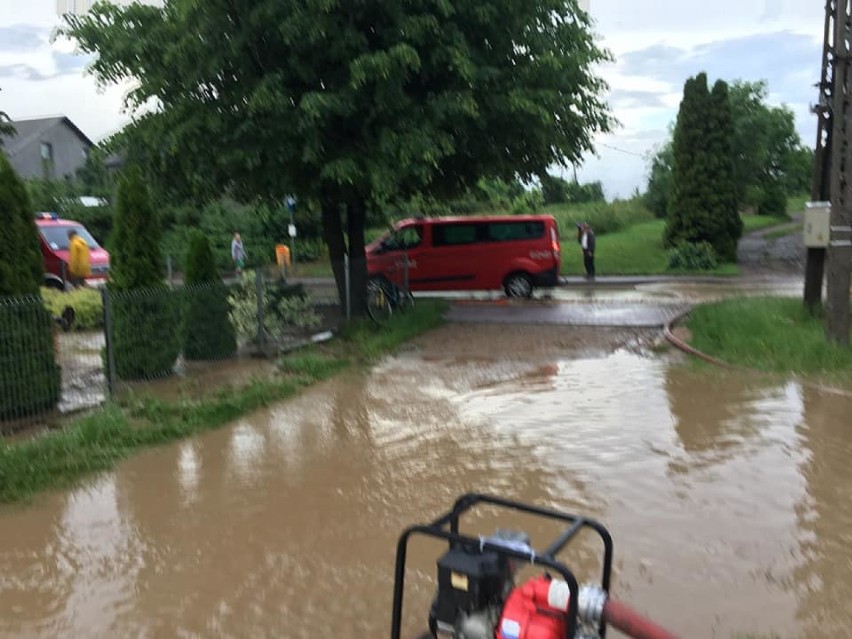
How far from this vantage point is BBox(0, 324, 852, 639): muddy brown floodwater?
4070mm

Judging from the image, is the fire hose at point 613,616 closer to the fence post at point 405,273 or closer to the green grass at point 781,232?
the fence post at point 405,273

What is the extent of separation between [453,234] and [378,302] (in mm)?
4051

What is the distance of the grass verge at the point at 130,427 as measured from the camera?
606cm

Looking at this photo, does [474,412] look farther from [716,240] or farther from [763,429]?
[716,240]

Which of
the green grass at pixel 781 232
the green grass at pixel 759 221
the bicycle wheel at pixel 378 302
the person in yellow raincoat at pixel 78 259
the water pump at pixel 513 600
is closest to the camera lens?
the water pump at pixel 513 600

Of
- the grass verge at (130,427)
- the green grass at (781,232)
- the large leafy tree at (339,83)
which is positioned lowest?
the grass verge at (130,427)

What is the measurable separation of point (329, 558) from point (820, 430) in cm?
476

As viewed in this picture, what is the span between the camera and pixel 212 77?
37.0ft

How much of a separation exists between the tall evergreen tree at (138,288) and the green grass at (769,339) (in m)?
6.98

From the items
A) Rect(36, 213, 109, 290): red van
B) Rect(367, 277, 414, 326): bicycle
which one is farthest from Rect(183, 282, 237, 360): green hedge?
Rect(36, 213, 109, 290): red van

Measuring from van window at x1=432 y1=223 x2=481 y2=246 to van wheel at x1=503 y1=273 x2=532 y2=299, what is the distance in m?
1.22

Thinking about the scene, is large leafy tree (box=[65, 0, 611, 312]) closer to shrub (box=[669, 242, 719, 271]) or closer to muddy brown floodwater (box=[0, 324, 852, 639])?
muddy brown floodwater (box=[0, 324, 852, 639])

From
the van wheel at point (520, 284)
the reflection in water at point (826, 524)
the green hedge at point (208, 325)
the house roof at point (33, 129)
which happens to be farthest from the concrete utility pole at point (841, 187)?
the house roof at point (33, 129)

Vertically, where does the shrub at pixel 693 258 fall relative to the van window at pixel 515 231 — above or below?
below
